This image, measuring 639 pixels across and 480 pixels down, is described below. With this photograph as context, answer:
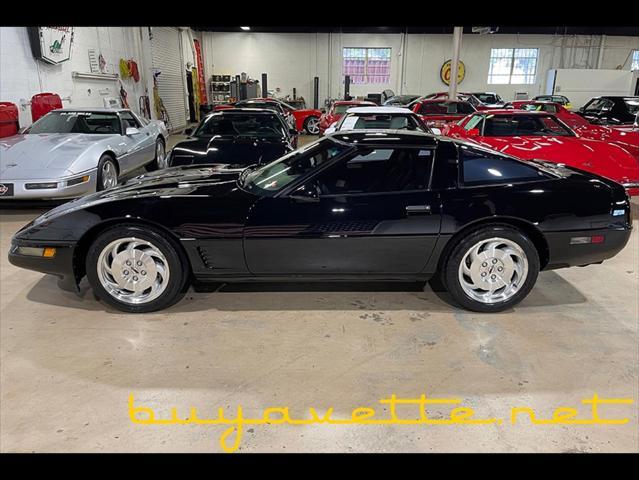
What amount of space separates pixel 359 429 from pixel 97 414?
3.97 ft

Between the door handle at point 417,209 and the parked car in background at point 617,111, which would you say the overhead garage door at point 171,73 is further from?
the door handle at point 417,209

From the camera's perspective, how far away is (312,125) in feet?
49.3

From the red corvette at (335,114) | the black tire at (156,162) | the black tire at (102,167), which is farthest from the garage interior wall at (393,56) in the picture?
the black tire at (102,167)

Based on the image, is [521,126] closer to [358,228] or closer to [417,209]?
[417,209]

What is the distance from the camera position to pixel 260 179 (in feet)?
10.3

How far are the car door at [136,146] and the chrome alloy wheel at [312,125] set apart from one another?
7.97 metres

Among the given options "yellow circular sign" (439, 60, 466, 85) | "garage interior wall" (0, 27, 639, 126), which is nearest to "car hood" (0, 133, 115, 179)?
"garage interior wall" (0, 27, 639, 126)

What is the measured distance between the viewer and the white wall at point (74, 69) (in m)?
7.74

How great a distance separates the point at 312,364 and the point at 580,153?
497cm

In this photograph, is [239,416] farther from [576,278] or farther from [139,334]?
[576,278]

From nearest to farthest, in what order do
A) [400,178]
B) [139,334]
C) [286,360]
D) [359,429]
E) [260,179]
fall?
1. [359,429]
2. [286,360]
3. [139,334]
4. [400,178]
5. [260,179]

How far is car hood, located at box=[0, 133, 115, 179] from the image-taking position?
5.09 m

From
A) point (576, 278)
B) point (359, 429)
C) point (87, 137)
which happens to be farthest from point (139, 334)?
point (87, 137)

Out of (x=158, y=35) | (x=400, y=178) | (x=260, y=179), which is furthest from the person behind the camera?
(x=158, y=35)
